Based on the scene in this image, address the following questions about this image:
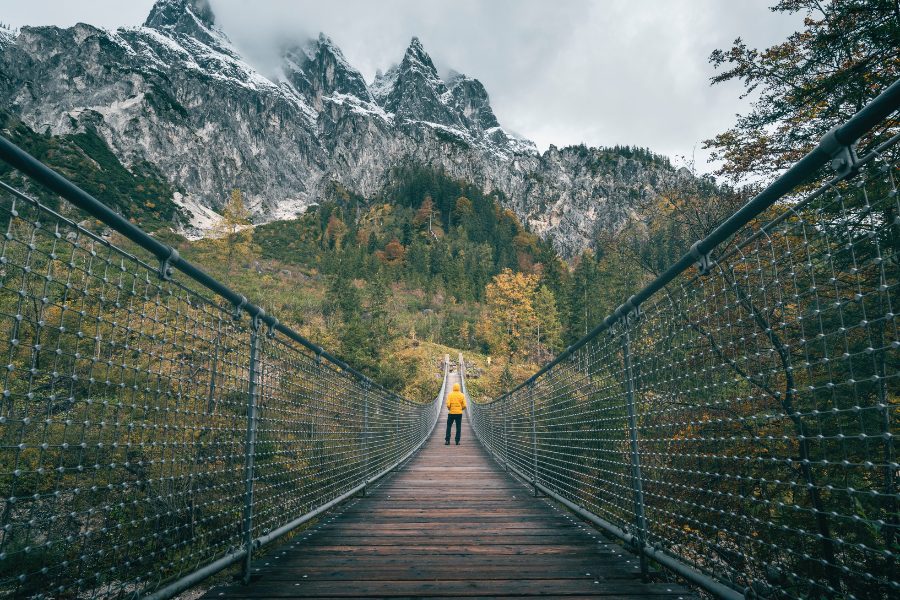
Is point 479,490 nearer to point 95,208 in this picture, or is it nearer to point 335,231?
point 95,208

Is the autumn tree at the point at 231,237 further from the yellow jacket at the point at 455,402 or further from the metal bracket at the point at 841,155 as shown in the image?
the metal bracket at the point at 841,155

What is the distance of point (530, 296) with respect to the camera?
28.6 metres

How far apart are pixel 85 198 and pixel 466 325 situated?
115 ft

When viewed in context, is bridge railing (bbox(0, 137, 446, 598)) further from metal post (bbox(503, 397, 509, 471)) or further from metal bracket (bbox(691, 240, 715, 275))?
metal post (bbox(503, 397, 509, 471))

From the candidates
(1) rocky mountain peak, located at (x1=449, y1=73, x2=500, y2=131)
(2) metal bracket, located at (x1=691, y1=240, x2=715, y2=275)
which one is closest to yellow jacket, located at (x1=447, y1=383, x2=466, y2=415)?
(2) metal bracket, located at (x1=691, y1=240, x2=715, y2=275)

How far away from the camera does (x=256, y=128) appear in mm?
88500

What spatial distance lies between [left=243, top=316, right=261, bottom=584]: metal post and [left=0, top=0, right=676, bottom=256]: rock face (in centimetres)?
7045

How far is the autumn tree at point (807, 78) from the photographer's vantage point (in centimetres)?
447

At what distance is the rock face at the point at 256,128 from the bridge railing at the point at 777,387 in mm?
71274

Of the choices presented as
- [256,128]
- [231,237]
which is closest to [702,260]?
[231,237]

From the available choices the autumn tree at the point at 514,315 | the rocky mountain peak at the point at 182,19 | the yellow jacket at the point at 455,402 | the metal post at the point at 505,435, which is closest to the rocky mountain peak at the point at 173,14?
the rocky mountain peak at the point at 182,19

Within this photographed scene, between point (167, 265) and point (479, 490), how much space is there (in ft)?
12.1

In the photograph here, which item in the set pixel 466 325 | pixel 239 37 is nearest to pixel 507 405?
pixel 466 325

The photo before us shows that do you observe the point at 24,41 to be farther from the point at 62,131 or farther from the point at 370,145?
the point at 370,145
